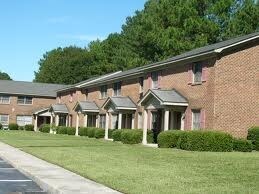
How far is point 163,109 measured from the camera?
35312mm

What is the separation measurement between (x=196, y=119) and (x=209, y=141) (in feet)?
16.4

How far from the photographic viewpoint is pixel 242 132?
30.0 meters

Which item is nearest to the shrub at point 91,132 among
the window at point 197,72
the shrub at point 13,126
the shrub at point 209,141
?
the window at point 197,72

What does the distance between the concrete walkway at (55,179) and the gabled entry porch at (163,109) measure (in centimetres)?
1372

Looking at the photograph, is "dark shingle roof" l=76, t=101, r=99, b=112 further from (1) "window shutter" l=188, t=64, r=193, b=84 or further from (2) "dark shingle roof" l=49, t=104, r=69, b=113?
(1) "window shutter" l=188, t=64, r=193, b=84

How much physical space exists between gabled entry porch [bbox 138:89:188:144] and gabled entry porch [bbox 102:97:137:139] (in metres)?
4.46

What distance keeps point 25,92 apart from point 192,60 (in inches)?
1853

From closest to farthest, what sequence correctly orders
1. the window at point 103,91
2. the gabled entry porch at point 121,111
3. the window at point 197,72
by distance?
the window at point 197,72 < the gabled entry porch at point 121,111 < the window at point 103,91

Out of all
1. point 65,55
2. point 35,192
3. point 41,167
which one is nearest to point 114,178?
point 35,192

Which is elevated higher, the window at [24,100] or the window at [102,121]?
the window at [24,100]

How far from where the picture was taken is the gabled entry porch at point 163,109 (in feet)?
107

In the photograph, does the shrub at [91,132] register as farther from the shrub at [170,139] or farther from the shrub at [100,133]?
the shrub at [170,139]

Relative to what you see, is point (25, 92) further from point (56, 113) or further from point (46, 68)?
point (46, 68)

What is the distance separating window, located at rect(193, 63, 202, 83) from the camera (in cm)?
3147
